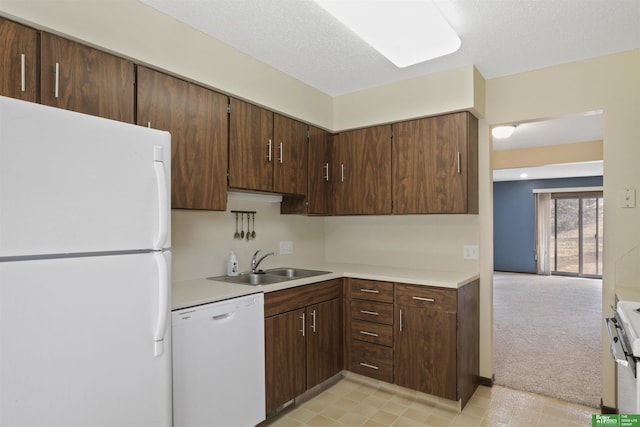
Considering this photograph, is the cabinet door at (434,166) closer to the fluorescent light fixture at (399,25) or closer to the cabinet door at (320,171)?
the cabinet door at (320,171)

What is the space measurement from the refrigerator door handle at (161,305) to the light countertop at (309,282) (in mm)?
300

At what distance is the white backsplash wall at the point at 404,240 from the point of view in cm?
314

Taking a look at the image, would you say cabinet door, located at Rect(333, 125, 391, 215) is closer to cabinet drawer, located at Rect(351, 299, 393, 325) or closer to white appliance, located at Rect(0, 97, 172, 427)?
cabinet drawer, located at Rect(351, 299, 393, 325)

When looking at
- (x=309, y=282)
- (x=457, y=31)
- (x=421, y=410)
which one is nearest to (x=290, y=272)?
(x=309, y=282)

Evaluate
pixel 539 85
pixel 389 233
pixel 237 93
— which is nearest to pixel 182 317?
pixel 237 93

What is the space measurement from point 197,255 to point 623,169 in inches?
118

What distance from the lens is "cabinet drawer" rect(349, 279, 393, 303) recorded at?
2.83m

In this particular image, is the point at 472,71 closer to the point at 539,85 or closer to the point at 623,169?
the point at 539,85

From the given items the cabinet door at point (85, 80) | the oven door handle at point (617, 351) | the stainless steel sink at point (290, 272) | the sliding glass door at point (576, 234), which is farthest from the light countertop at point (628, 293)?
the sliding glass door at point (576, 234)

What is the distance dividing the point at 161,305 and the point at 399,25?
1745mm

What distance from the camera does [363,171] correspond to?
3.30 meters

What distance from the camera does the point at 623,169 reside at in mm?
2525

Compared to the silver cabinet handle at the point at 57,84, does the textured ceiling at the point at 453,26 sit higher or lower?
higher

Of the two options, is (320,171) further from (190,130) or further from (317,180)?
(190,130)
